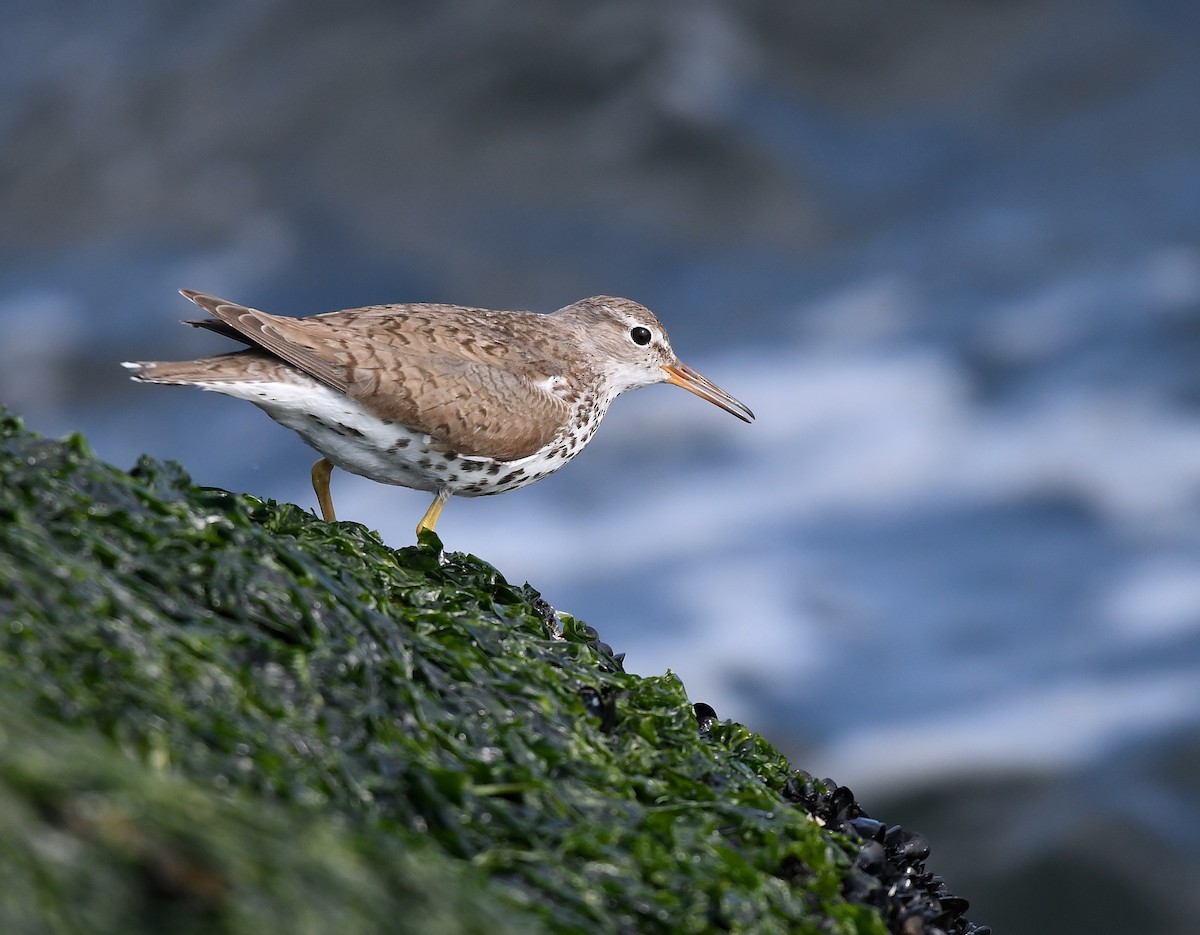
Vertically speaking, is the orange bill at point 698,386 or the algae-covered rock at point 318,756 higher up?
the orange bill at point 698,386

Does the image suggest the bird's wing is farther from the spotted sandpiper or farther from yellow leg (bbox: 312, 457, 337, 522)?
yellow leg (bbox: 312, 457, 337, 522)

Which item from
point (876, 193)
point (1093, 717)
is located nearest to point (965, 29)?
point (876, 193)

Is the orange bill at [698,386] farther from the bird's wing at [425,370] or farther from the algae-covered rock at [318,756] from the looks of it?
the algae-covered rock at [318,756]

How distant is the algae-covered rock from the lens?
79.0 inches

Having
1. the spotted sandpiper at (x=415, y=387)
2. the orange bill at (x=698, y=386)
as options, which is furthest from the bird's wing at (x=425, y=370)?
the orange bill at (x=698, y=386)

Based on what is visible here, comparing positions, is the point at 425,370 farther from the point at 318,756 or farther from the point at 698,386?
the point at 318,756

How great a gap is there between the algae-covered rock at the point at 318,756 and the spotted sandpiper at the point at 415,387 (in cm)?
120

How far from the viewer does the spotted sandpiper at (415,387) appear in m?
5.09

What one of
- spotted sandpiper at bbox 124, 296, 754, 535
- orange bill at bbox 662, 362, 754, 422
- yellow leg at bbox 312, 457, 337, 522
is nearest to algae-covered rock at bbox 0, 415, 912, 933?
spotted sandpiper at bbox 124, 296, 754, 535

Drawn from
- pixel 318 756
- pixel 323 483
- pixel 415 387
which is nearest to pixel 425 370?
pixel 415 387

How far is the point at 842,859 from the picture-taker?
3426mm

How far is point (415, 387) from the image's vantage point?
534 centimetres

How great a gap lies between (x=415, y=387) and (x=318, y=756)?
278cm

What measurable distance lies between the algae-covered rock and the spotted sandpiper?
120 centimetres
